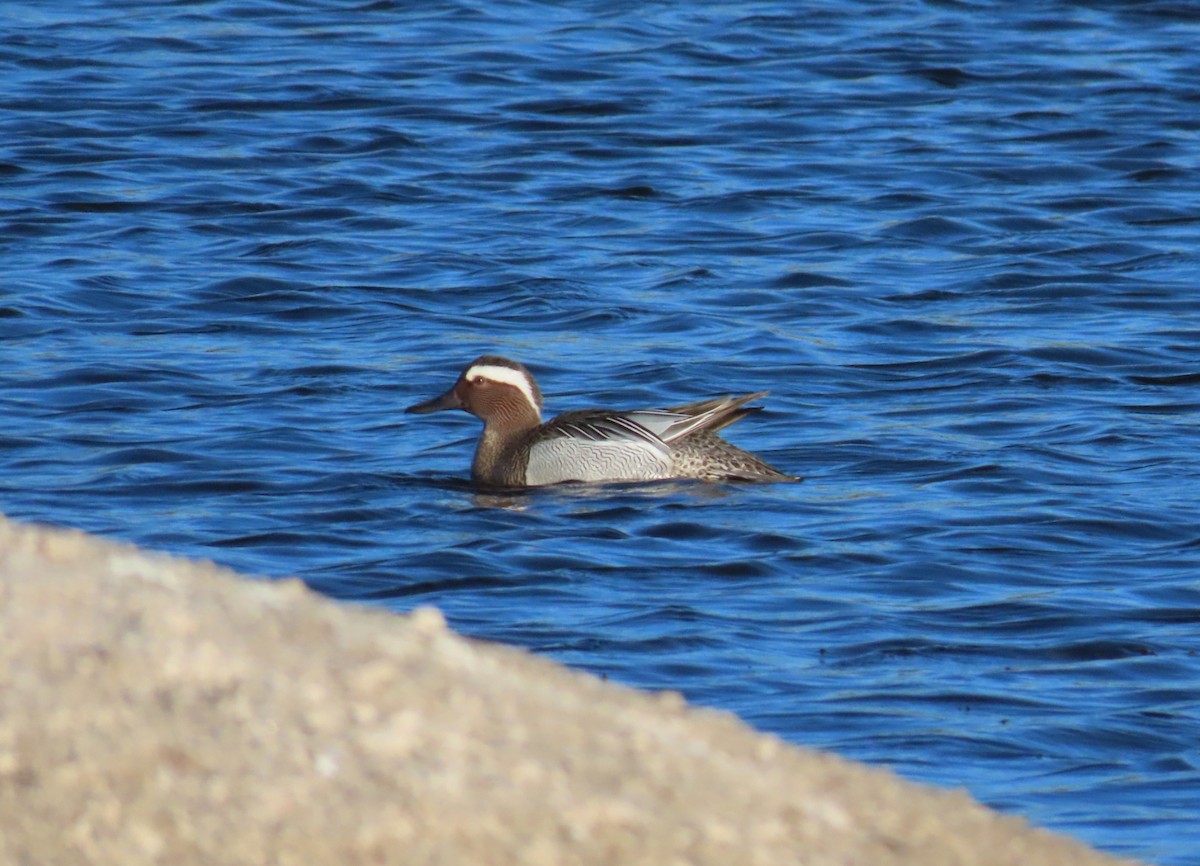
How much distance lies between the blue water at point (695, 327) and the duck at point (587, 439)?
207mm

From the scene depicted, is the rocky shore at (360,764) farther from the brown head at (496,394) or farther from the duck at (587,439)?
the brown head at (496,394)

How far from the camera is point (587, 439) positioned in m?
12.0

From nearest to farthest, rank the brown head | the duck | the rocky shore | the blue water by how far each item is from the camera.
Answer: the rocky shore < the blue water < the duck < the brown head

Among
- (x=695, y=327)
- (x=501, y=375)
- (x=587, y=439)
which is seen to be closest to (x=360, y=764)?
(x=587, y=439)

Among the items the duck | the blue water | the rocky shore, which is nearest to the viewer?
the rocky shore

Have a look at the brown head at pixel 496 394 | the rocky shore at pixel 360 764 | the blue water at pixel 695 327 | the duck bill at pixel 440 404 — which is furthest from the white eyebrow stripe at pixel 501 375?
the rocky shore at pixel 360 764

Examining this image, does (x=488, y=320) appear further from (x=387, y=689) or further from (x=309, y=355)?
(x=387, y=689)

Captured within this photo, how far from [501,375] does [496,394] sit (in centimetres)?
11

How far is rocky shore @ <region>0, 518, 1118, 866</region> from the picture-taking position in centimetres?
417

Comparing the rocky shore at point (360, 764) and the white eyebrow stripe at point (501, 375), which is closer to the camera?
the rocky shore at point (360, 764)

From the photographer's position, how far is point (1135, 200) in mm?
18078

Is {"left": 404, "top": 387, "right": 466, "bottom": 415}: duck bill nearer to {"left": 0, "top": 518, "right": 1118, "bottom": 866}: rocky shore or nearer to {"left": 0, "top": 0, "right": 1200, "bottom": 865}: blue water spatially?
{"left": 0, "top": 0, "right": 1200, "bottom": 865}: blue water

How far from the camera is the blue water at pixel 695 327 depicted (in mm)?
8805

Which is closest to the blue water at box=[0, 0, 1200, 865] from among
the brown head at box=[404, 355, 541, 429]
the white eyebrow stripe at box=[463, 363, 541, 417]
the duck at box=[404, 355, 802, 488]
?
the duck at box=[404, 355, 802, 488]
